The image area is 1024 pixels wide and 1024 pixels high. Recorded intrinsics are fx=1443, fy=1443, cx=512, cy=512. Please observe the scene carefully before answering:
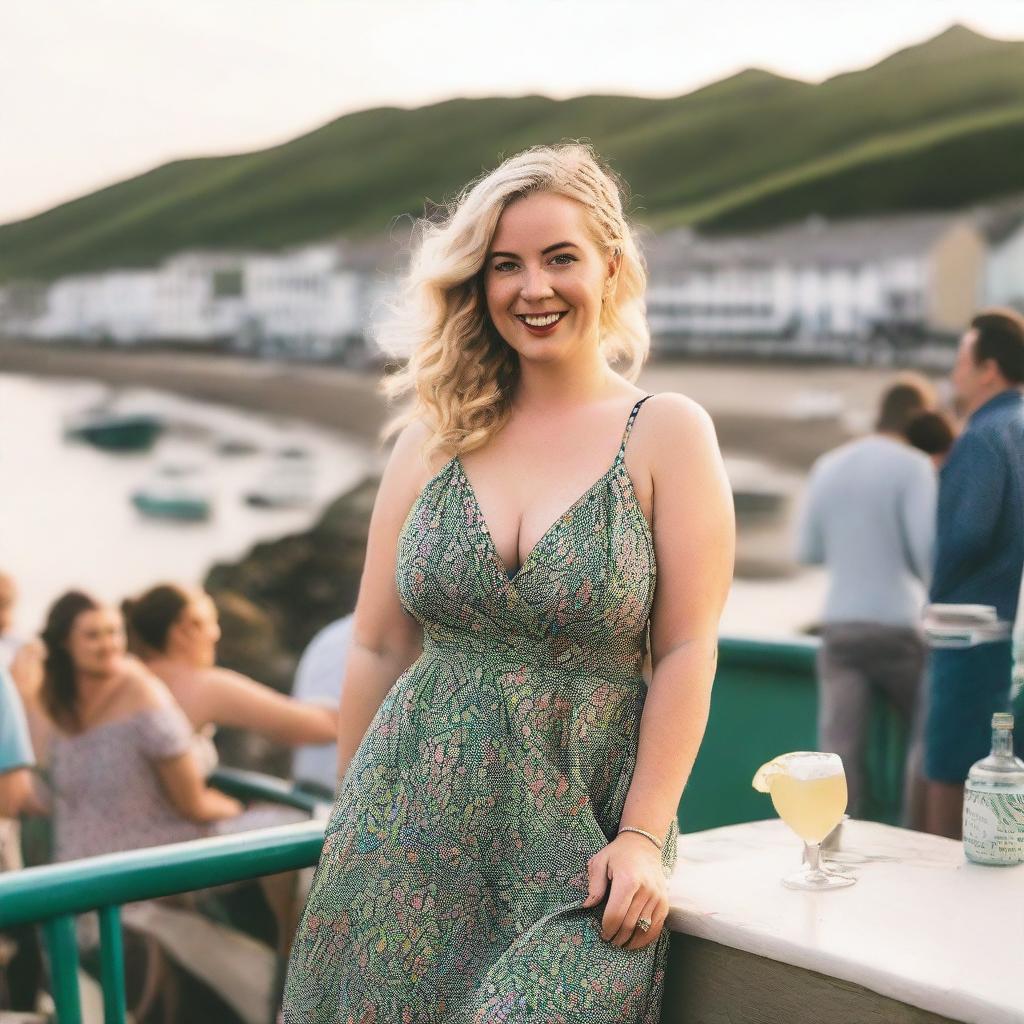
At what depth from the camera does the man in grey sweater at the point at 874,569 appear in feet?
10.5

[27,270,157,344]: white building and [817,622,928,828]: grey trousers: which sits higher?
[27,270,157,344]: white building

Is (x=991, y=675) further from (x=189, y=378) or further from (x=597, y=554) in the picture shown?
(x=189, y=378)

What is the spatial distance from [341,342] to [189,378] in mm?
610

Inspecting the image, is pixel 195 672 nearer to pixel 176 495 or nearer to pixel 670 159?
pixel 176 495

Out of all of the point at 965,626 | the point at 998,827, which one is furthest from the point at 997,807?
the point at 965,626

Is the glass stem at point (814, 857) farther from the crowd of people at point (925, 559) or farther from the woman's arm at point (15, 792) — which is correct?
the woman's arm at point (15, 792)

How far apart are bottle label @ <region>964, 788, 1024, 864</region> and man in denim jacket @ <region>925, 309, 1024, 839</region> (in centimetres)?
122

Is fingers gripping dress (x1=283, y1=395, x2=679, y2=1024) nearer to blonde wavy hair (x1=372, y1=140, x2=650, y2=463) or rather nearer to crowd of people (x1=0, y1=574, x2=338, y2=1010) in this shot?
blonde wavy hair (x1=372, y1=140, x2=650, y2=463)

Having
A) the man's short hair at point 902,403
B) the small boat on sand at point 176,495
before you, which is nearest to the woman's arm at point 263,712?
the man's short hair at point 902,403

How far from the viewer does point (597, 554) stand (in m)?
1.24

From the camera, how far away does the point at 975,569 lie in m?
2.64

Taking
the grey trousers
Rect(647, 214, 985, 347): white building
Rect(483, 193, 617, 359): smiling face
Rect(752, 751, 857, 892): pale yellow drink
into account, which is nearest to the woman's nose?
Rect(483, 193, 617, 359): smiling face

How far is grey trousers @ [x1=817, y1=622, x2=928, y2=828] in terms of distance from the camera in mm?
3184

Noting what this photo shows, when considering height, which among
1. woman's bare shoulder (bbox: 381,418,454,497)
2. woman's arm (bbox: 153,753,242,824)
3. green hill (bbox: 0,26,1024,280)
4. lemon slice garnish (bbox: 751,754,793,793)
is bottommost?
woman's arm (bbox: 153,753,242,824)
